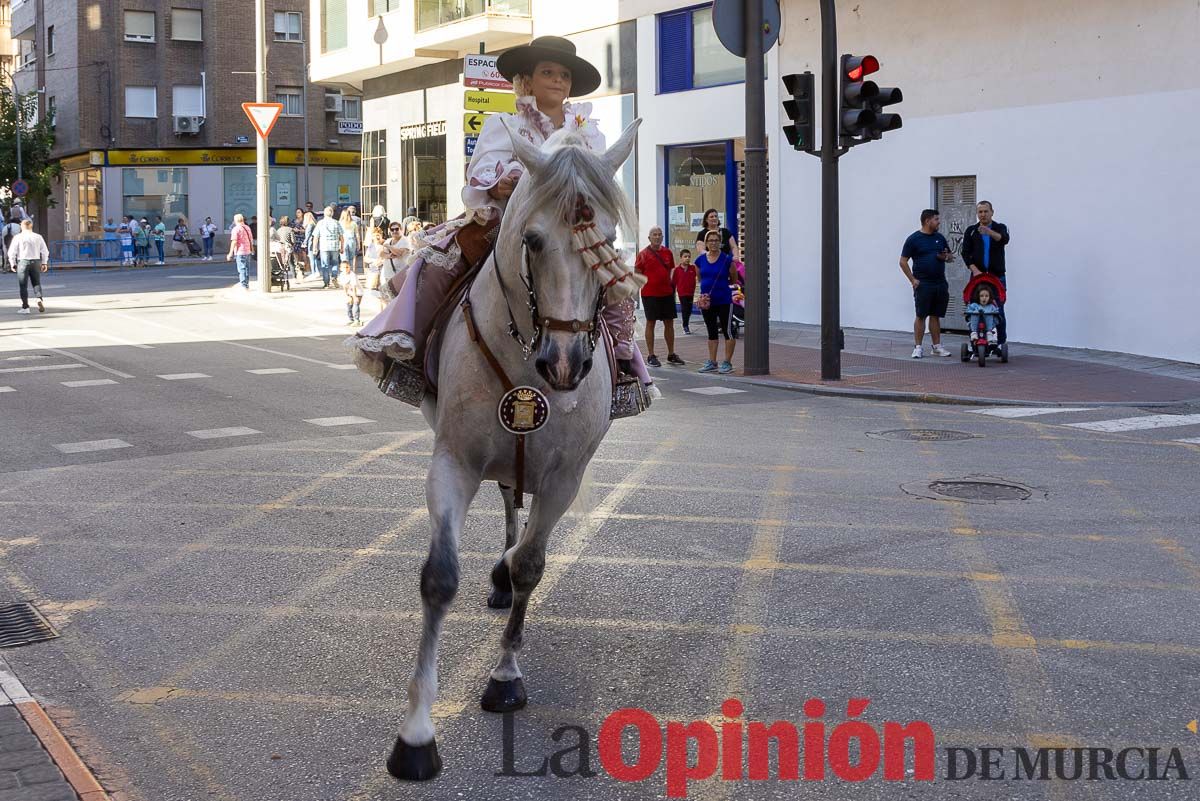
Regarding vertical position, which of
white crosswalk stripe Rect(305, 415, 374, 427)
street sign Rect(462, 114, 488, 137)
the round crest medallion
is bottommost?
white crosswalk stripe Rect(305, 415, 374, 427)

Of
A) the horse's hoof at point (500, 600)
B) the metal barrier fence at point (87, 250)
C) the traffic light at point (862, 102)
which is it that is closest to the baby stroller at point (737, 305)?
the traffic light at point (862, 102)

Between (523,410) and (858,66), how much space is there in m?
11.4

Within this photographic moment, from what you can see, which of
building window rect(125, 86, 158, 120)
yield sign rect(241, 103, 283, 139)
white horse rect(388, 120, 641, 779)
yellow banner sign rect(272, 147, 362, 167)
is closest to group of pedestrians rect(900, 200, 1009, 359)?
white horse rect(388, 120, 641, 779)

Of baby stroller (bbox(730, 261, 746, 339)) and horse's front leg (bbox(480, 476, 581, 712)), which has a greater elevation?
baby stroller (bbox(730, 261, 746, 339))

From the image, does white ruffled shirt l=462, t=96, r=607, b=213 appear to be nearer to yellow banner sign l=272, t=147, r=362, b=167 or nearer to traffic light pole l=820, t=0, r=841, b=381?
traffic light pole l=820, t=0, r=841, b=381

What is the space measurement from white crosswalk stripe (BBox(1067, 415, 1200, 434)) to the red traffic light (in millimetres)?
4686

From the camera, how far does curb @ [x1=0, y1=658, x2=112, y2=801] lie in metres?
4.08

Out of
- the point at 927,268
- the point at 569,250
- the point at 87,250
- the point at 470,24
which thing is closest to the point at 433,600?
the point at 569,250

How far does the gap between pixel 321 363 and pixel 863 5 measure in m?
10.9

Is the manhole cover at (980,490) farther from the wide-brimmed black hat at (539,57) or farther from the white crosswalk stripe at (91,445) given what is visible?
the white crosswalk stripe at (91,445)

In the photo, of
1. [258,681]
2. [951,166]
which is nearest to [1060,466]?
[258,681]

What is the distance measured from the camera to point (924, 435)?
1180 cm

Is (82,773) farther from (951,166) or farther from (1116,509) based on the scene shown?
(951,166)

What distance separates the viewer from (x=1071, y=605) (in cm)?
616
